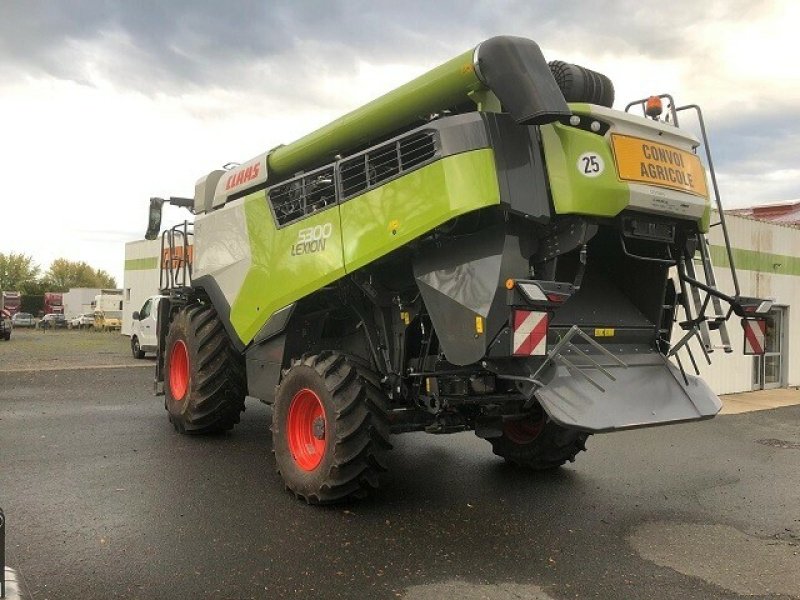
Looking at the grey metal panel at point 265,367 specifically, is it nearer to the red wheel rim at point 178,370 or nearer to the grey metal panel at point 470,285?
the red wheel rim at point 178,370

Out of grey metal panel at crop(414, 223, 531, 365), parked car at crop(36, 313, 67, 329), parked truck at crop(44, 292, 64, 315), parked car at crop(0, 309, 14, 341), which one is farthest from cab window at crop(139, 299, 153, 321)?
parked truck at crop(44, 292, 64, 315)

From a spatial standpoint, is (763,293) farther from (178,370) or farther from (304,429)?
(304,429)

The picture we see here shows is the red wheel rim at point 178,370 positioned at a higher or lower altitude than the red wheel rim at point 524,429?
higher

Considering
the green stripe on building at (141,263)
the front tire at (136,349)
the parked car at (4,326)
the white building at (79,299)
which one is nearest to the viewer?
the front tire at (136,349)

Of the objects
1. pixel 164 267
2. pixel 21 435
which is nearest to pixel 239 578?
pixel 21 435

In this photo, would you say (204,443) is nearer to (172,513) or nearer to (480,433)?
(172,513)

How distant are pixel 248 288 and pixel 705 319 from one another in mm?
3970

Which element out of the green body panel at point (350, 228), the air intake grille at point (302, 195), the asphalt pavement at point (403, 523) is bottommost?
the asphalt pavement at point (403, 523)

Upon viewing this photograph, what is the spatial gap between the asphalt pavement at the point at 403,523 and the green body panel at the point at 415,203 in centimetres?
202

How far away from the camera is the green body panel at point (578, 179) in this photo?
4383 mm

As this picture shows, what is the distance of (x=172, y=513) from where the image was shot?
4.95 metres

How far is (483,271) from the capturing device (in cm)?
439

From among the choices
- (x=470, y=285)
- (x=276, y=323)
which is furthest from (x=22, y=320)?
(x=470, y=285)

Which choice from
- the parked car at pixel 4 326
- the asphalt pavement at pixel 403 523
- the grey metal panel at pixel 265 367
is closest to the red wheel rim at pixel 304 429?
the asphalt pavement at pixel 403 523
